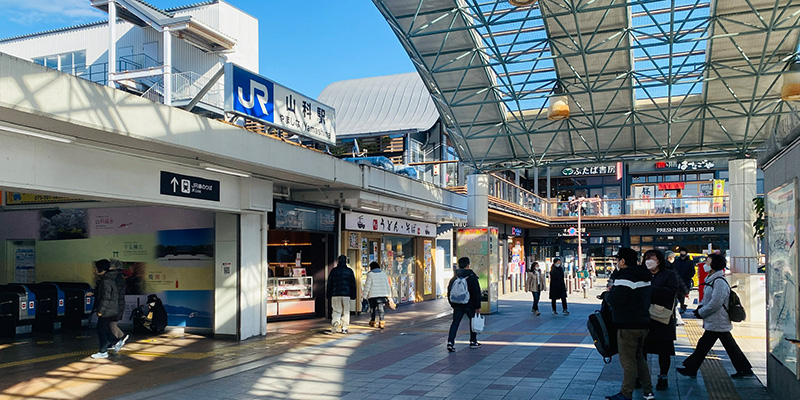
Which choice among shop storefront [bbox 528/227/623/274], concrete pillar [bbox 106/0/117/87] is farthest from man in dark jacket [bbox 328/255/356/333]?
shop storefront [bbox 528/227/623/274]

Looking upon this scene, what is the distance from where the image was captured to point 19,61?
6.78 m

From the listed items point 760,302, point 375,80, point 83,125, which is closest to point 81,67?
A: point 375,80

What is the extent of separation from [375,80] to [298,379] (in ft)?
81.8

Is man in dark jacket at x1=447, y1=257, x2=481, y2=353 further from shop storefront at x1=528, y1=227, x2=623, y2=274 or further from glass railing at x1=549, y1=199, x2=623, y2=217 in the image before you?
shop storefront at x1=528, y1=227, x2=623, y2=274

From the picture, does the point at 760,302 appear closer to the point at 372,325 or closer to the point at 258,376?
the point at 372,325

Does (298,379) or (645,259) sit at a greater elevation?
(645,259)

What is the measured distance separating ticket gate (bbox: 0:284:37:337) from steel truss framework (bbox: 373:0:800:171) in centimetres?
965

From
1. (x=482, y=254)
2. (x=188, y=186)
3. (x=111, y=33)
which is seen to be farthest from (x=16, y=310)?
(x=111, y=33)

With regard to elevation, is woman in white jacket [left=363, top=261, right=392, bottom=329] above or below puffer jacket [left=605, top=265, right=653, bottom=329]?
below

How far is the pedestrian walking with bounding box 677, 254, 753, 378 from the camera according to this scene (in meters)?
8.24

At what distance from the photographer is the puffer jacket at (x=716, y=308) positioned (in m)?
8.23

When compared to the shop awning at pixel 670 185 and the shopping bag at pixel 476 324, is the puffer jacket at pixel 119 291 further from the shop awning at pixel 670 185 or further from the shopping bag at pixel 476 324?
the shop awning at pixel 670 185

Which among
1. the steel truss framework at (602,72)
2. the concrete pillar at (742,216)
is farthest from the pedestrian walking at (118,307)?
the concrete pillar at (742,216)

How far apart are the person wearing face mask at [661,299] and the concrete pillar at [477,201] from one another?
446 inches
